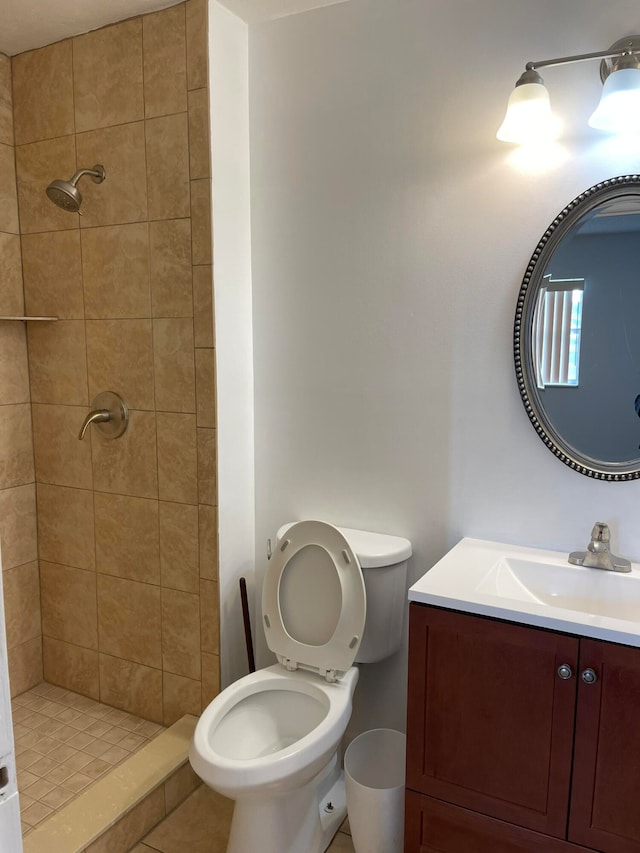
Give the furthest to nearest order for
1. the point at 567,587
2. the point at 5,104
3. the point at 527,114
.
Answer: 1. the point at 5,104
2. the point at 567,587
3. the point at 527,114

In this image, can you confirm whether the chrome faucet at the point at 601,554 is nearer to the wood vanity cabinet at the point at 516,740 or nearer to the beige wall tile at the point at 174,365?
the wood vanity cabinet at the point at 516,740

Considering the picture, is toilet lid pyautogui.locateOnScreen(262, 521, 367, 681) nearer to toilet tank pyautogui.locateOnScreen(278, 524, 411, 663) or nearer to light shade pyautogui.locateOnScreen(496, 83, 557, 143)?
toilet tank pyautogui.locateOnScreen(278, 524, 411, 663)

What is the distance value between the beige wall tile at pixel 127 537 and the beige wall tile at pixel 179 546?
4cm

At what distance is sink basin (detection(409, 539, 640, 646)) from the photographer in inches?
57.4

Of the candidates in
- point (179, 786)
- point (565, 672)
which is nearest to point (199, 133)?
point (565, 672)

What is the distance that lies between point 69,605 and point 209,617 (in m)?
0.69

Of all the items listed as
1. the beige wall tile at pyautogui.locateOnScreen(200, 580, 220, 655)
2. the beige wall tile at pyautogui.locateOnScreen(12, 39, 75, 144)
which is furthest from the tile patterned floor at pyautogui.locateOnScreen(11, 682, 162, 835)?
the beige wall tile at pyautogui.locateOnScreen(12, 39, 75, 144)

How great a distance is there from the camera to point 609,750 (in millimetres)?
1421

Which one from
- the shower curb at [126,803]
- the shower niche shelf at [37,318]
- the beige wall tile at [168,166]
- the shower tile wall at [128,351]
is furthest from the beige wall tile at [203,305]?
the shower curb at [126,803]

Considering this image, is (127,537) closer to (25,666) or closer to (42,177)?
(25,666)

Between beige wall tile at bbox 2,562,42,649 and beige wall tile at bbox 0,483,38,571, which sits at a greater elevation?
beige wall tile at bbox 0,483,38,571

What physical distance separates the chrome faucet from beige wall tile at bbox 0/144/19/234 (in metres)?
2.23

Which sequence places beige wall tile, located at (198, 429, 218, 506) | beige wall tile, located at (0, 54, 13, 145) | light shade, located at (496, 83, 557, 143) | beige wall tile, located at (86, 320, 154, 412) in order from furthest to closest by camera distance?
beige wall tile, located at (0, 54, 13, 145)
beige wall tile, located at (86, 320, 154, 412)
beige wall tile, located at (198, 429, 218, 506)
light shade, located at (496, 83, 557, 143)

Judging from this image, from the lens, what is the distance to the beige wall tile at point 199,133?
2.02 meters
